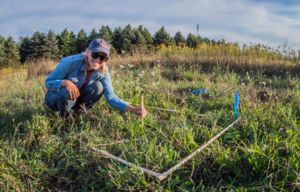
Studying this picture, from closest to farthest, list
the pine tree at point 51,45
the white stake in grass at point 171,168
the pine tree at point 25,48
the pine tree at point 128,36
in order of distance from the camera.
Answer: the white stake in grass at point 171,168 → the pine tree at point 128,36 → the pine tree at point 51,45 → the pine tree at point 25,48

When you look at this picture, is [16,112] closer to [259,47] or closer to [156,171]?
[156,171]

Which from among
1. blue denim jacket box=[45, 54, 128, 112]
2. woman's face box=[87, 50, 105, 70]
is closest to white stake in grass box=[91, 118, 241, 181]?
blue denim jacket box=[45, 54, 128, 112]

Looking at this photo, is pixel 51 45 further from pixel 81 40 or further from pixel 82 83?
pixel 82 83

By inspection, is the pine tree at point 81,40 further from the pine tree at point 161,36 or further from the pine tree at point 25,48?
the pine tree at point 161,36

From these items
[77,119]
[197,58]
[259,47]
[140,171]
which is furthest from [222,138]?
[259,47]

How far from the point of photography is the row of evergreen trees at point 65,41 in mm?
30834

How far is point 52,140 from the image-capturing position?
327cm

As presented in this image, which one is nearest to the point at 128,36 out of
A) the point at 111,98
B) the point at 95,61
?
the point at 111,98

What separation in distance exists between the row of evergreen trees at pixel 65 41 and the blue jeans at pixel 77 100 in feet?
83.6

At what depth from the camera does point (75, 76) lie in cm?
363

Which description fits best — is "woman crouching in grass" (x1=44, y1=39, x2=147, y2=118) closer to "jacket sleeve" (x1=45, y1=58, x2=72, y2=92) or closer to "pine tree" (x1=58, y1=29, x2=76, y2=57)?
"jacket sleeve" (x1=45, y1=58, x2=72, y2=92)

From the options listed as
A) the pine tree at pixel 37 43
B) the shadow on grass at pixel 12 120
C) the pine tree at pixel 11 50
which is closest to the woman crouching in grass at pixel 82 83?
the shadow on grass at pixel 12 120

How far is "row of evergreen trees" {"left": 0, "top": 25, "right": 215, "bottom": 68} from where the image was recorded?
3083 centimetres

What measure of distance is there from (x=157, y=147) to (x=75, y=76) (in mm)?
1281
